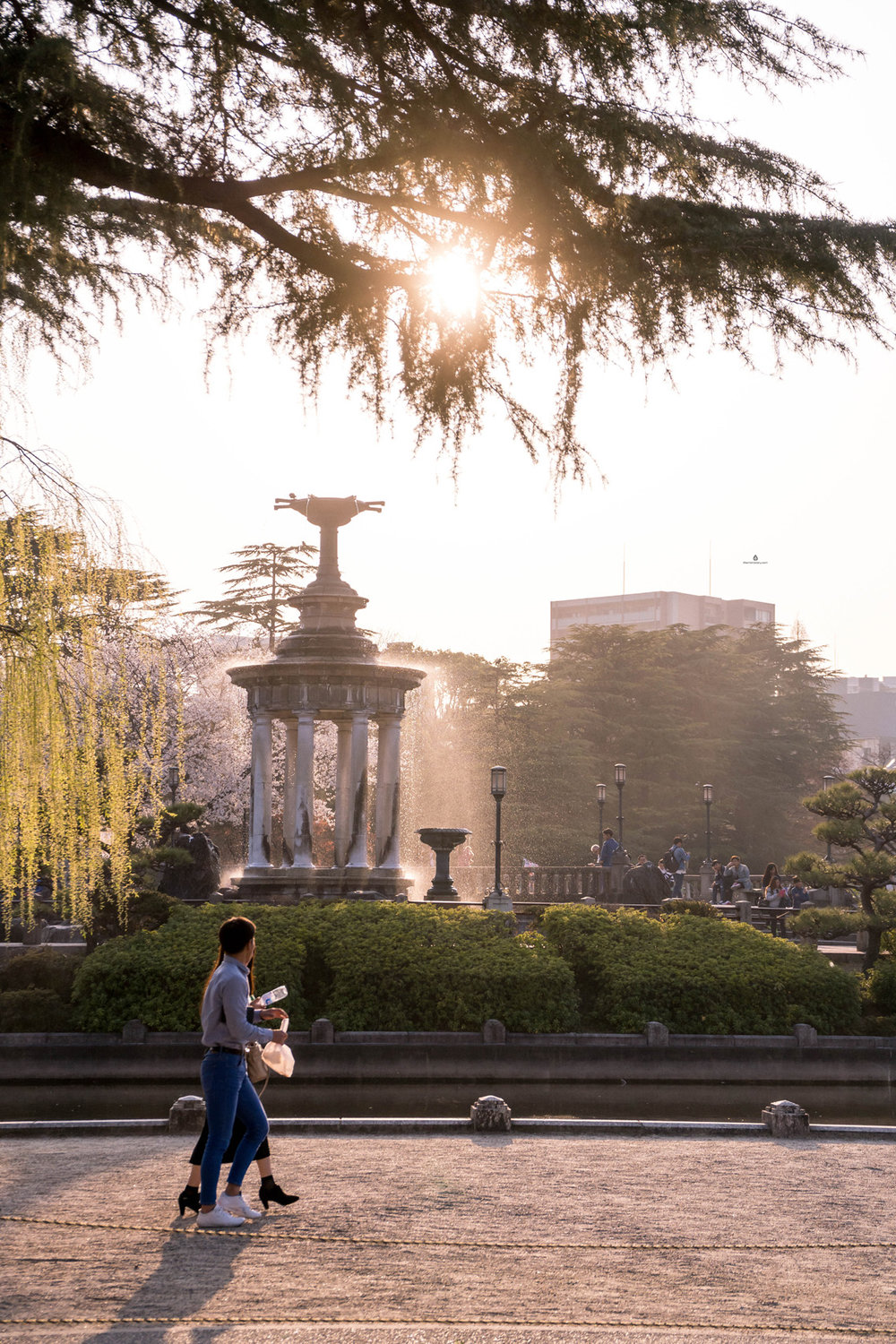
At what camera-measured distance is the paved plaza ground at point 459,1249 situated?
626 cm

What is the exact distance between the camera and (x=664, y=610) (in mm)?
140125

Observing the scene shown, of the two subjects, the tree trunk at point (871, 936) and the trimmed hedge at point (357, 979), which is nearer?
the trimmed hedge at point (357, 979)

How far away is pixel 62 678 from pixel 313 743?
21222mm

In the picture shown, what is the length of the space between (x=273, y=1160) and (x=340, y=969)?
7.05 metres

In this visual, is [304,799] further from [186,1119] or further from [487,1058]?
[186,1119]

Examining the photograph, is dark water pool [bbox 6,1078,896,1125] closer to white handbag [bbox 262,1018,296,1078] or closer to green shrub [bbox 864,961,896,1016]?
green shrub [bbox 864,961,896,1016]

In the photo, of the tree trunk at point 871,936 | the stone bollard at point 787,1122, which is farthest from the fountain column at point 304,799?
the stone bollard at point 787,1122

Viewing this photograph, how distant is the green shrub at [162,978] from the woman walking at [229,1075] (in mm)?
8924

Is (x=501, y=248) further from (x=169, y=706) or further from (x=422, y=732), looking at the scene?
(x=422, y=732)

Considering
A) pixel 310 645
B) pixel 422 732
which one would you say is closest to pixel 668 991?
pixel 310 645

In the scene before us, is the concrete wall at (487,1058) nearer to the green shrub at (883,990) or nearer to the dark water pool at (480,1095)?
the dark water pool at (480,1095)

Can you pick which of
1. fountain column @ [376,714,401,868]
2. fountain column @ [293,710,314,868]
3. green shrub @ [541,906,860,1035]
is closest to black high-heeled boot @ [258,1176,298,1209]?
green shrub @ [541,906,860,1035]

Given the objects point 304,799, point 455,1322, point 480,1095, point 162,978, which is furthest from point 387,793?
point 455,1322

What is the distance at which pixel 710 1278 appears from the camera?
7309 mm
